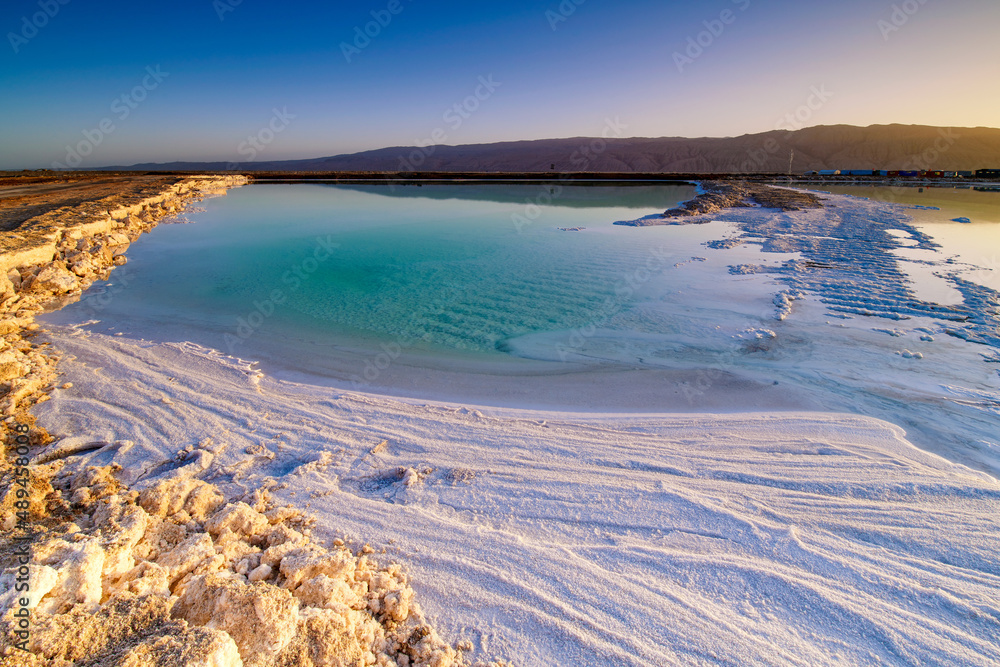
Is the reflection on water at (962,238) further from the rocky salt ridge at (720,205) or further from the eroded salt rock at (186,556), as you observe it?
the eroded salt rock at (186,556)

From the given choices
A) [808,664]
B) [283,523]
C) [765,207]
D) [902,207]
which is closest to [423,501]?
[283,523]

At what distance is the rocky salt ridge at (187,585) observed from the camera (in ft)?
5.39

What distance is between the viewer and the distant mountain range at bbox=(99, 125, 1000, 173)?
73.0 m

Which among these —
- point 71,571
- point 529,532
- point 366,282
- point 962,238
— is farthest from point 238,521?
point 962,238

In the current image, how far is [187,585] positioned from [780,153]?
3902 inches

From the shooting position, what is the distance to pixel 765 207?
63.5ft

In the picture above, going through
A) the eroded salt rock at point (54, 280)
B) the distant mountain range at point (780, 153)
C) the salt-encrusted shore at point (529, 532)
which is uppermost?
the distant mountain range at point (780, 153)

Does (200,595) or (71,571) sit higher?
(71,571)

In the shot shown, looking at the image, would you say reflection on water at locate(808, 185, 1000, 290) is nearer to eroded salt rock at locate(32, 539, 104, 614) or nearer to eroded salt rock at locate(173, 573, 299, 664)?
eroded salt rock at locate(173, 573, 299, 664)

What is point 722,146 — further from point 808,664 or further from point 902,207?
point 808,664

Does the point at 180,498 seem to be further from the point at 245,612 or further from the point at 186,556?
the point at 245,612

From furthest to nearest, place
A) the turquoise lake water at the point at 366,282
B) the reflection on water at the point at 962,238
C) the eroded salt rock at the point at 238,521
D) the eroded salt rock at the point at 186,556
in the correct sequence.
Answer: the reflection on water at the point at 962,238 → the turquoise lake water at the point at 366,282 → the eroded salt rock at the point at 238,521 → the eroded salt rock at the point at 186,556

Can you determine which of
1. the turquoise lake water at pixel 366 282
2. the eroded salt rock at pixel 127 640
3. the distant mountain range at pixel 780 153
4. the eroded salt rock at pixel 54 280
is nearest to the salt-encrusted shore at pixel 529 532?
the eroded salt rock at pixel 127 640

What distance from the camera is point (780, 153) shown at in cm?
8088
